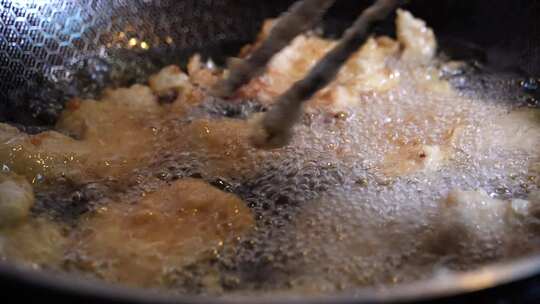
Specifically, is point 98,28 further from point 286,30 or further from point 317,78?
point 317,78

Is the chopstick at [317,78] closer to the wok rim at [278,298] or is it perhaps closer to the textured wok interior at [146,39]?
the wok rim at [278,298]

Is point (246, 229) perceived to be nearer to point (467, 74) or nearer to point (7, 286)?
point (7, 286)

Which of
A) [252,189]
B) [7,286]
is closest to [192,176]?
[252,189]

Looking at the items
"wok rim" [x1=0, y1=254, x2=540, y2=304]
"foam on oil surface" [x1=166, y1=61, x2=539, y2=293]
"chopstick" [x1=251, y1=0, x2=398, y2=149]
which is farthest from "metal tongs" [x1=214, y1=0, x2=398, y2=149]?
"wok rim" [x1=0, y1=254, x2=540, y2=304]

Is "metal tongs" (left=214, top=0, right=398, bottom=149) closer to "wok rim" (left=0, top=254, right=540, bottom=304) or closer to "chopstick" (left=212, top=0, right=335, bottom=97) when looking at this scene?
"chopstick" (left=212, top=0, right=335, bottom=97)

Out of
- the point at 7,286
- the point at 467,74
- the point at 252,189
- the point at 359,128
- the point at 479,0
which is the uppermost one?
the point at 479,0

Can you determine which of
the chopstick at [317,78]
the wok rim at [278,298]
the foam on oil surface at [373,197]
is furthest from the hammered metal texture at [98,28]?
the wok rim at [278,298]

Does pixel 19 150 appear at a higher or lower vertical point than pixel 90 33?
lower

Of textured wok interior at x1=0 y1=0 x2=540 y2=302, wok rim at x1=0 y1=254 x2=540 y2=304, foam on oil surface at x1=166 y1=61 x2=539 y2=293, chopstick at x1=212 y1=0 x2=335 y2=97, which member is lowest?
wok rim at x1=0 y1=254 x2=540 y2=304

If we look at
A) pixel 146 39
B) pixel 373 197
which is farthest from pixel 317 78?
pixel 146 39
